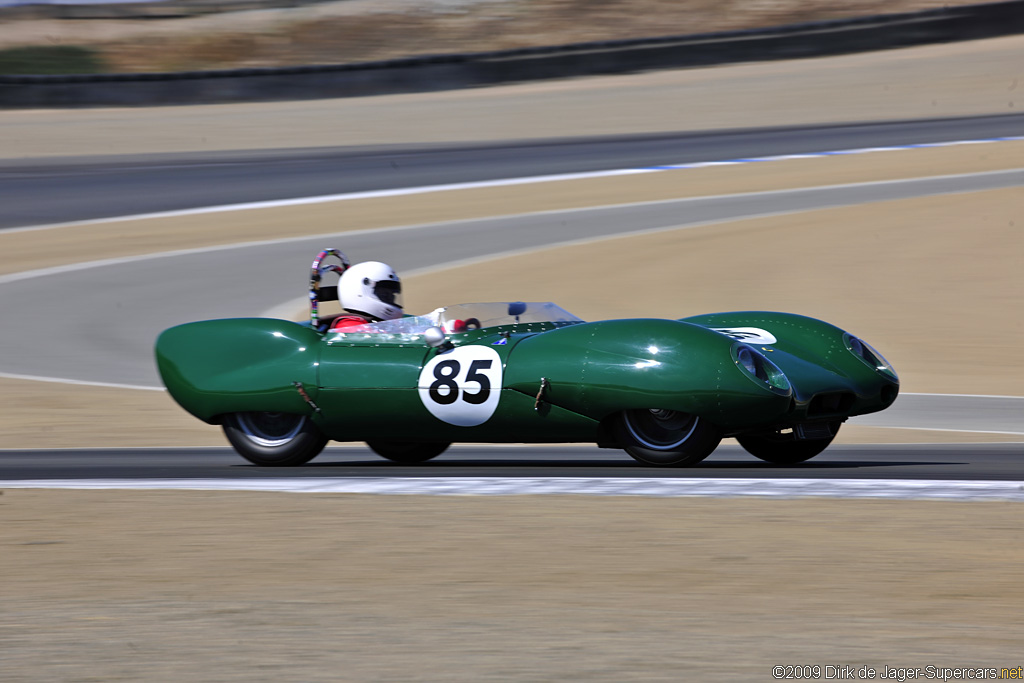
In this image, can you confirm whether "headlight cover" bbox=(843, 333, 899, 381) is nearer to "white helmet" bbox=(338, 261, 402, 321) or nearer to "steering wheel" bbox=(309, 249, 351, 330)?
"white helmet" bbox=(338, 261, 402, 321)

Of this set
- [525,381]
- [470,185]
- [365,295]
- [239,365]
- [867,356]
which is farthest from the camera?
[470,185]

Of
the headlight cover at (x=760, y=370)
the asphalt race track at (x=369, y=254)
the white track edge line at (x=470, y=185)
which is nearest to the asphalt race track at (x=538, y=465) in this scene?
the asphalt race track at (x=369, y=254)

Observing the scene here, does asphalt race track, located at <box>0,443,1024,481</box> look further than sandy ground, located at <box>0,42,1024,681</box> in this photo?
Yes

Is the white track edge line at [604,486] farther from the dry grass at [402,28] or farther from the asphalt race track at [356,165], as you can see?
the dry grass at [402,28]

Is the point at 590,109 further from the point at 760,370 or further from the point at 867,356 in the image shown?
the point at 760,370

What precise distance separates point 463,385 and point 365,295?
1053mm

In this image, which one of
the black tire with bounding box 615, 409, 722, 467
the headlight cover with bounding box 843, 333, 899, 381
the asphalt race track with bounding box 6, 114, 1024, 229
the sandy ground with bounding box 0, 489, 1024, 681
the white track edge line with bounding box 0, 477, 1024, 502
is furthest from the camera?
the asphalt race track with bounding box 6, 114, 1024, 229

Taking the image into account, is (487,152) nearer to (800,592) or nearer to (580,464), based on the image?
(580,464)

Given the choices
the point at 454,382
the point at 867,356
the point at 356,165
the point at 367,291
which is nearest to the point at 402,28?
the point at 356,165

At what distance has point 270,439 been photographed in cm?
867

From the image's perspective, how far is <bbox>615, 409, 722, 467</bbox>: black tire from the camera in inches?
305

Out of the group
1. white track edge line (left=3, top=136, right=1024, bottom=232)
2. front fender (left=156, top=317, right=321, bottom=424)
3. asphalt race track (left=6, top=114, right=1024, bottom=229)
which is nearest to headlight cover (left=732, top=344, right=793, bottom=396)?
front fender (left=156, top=317, right=321, bottom=424)

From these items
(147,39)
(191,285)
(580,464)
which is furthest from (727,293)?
(147,39)

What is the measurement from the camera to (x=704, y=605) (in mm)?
5000
